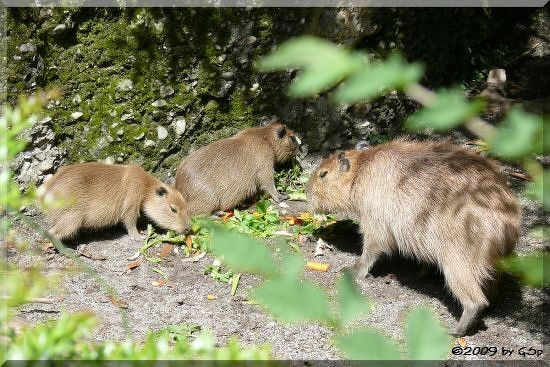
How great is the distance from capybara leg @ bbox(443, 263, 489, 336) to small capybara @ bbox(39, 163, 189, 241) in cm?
254

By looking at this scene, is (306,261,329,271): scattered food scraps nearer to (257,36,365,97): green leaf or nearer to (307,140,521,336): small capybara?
(307,140,521,336): small capybara

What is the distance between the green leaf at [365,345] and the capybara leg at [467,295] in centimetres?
375

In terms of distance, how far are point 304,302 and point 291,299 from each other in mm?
21

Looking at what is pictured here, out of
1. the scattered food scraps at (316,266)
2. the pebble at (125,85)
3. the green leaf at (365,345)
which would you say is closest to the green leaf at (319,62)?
the green leaf at (365,345)

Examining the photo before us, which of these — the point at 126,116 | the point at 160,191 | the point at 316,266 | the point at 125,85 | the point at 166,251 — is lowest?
the point at 316,266

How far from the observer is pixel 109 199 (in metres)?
5.86

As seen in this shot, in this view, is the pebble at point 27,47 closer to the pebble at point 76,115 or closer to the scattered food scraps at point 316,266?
the pebble at point 76,115

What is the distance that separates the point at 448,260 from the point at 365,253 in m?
0.86

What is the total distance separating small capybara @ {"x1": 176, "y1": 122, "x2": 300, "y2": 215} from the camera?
6184mm

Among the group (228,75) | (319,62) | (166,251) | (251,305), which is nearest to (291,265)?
(319,62)

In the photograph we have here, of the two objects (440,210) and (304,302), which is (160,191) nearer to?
(440,210)

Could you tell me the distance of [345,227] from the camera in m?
6.17

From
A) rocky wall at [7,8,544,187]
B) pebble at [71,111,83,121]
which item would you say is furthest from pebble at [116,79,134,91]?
pebble at [71,111,83,121]

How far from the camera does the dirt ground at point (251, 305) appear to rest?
183 inches
